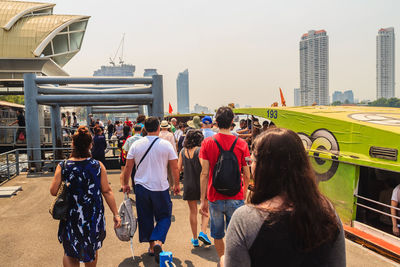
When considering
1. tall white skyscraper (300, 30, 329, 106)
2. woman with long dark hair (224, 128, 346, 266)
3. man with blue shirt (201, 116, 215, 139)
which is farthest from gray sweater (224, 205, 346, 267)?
tall white skyscraper (300, 30, 329, 106)

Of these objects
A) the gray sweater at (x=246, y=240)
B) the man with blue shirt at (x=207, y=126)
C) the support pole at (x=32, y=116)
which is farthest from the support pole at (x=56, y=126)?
the gray sweater at (x=246, y=240)

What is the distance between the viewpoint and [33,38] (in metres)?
42.5

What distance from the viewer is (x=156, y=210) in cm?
456

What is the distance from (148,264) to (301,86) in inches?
5520

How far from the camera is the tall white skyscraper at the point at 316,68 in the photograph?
438ft

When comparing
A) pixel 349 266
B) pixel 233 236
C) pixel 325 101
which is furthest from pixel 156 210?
pixel 325 101

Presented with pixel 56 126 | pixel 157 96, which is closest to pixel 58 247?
pixel 157 96

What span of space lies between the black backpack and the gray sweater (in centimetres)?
222

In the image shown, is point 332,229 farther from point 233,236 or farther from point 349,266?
point 349,266

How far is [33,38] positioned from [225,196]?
46320 millimetres

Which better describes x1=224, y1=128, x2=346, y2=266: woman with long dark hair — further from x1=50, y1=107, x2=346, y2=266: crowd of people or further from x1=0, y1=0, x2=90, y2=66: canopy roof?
x1=0, y1=0, x2=90, y2=66: canopy roof

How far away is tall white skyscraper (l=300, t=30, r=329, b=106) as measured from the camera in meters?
133

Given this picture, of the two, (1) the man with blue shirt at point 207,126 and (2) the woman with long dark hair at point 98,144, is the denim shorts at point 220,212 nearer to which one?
(1) the man with blue shirt at point 207,126

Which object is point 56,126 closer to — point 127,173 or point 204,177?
point 127,173
